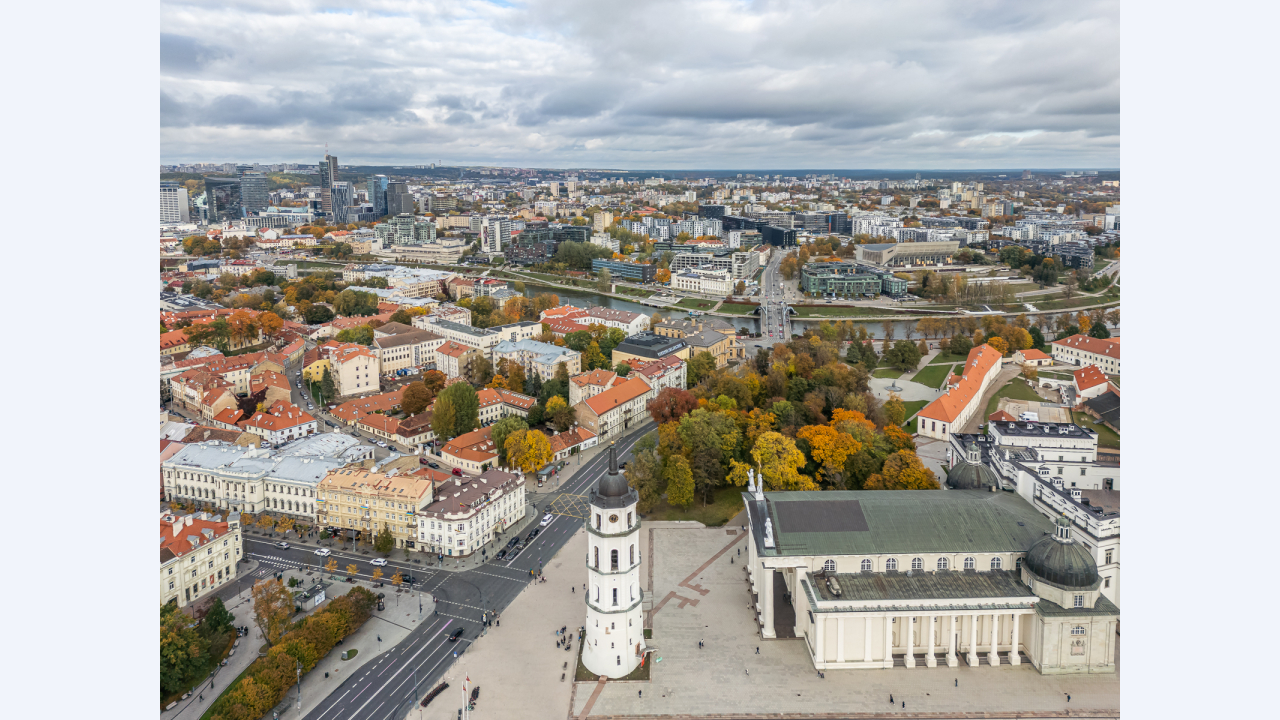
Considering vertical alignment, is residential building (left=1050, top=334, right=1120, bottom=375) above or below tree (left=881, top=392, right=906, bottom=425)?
above

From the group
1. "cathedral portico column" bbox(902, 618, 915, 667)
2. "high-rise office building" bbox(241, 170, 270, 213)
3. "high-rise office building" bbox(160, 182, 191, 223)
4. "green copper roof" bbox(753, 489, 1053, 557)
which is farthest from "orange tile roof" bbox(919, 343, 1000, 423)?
"high-rise office building" bbox(241, 170, 270, 213)

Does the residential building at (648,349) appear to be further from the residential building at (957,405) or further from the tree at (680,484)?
the tree at (680,484)

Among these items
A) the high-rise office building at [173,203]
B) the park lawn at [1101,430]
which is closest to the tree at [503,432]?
the park lawn at [1101,430]

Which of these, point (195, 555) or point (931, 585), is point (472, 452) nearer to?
point (195, 555)

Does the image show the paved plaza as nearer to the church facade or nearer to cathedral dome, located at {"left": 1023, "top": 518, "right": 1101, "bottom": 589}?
the church facade

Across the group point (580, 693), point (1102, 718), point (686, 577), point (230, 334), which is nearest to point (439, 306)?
point (230, 334)

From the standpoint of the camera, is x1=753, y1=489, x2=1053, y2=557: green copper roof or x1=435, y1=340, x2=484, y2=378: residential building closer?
x1=753, y1=489, x2=1053, y2=557: green copper roof

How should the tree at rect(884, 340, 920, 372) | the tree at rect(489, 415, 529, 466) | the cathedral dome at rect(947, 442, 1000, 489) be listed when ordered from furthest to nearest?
the tree at rect(884, 340, 920, 372) < the tree at rect(489, 415, 529, 466) < the cathedral dome at rect(947, 442, 1000, 489)

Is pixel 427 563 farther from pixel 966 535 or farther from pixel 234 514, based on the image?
pixel 966 535
